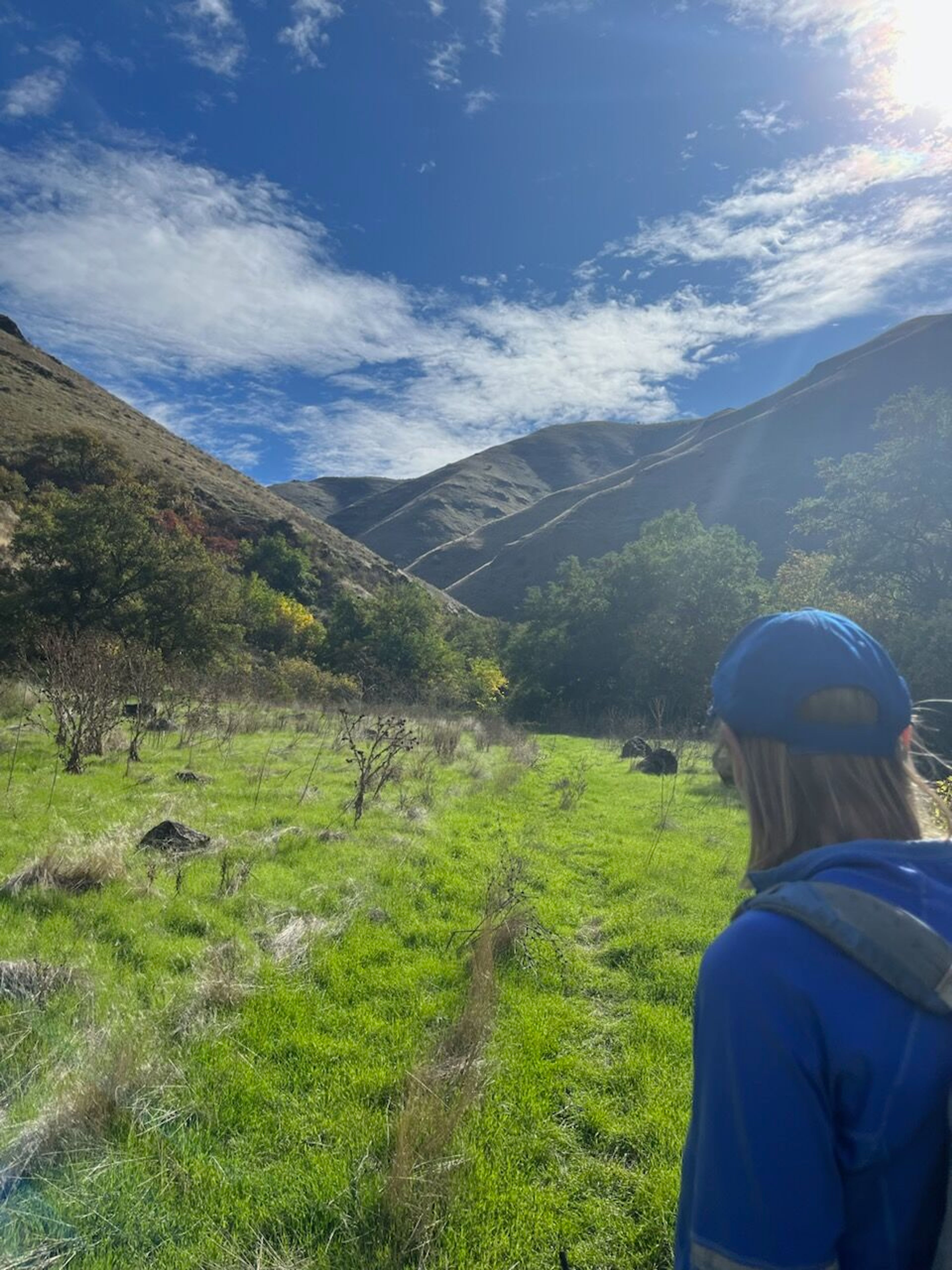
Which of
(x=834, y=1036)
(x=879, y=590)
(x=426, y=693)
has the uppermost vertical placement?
(x=879, y=590)

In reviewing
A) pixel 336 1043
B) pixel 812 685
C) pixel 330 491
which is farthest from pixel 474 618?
pixel 330 491

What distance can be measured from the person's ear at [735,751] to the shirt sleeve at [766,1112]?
0.36 m

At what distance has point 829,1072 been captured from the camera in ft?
3.32

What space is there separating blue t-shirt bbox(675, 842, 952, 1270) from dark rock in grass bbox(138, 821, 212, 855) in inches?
265

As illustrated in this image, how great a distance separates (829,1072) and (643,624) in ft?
124

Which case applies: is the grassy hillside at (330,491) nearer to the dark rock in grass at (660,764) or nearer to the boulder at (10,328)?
the boulder at (10,328)

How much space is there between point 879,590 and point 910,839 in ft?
72.4

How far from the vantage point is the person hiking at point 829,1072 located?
991mm

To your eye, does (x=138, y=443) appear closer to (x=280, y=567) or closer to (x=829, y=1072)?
(x=280, y=567)

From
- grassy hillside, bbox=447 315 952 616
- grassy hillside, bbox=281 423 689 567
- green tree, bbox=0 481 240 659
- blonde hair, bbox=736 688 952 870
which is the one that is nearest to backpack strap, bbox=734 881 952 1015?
blonde hair, bbox=736 688 952 870

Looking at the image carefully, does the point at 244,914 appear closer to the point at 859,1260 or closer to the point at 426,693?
the point at 859,1260

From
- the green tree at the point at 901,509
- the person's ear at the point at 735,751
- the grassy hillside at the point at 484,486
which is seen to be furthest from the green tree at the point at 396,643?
the grassy hillside at the point at 484,486

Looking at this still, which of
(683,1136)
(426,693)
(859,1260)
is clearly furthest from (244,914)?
(426,693)

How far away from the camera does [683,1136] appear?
353 cm
